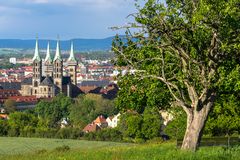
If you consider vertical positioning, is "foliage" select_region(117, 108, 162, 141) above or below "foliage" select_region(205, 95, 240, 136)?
below

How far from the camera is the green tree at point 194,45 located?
14.9 m

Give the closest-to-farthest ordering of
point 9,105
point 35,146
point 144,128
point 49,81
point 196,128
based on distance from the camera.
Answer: point 196,128 → point 35,146 → point 144,128 → point 9,105 → point 49,81

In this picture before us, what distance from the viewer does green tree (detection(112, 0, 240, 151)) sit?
14859 millimetres

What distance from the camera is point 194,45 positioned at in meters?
15.8

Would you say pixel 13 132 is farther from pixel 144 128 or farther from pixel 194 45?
pixel 194 45

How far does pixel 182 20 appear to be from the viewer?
15438 millimetres

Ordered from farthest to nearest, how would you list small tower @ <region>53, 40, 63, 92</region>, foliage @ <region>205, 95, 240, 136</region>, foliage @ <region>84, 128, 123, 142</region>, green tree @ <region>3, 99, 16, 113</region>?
small tower @ <region>53, 40, 63, 92</region>
green tree @ <region>3, 99, 16, 113</region>
foliage @ <region>84, 128, 123, 142</region>
foliage @ <region>205, 95, 240, 136</region>

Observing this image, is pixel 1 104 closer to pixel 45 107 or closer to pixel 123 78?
pixel 45 107

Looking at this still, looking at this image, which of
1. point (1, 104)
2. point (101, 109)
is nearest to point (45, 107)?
point (101, 109)

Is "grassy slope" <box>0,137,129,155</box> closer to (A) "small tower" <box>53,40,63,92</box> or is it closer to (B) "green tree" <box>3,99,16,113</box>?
(B) "green tree" <box>3,99,16,113</box>

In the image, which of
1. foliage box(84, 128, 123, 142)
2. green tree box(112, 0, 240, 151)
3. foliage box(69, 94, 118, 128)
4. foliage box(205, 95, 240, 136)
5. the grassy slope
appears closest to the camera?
green tree box(112, 0, 240, 151)

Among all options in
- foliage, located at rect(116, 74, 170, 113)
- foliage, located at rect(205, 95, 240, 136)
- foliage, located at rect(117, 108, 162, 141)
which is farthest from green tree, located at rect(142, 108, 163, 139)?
foliage, located at rect(116, 74, 170, 113)

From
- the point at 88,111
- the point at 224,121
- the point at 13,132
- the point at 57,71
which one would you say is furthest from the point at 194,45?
the point at 57,71

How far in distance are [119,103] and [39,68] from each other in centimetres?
11565
